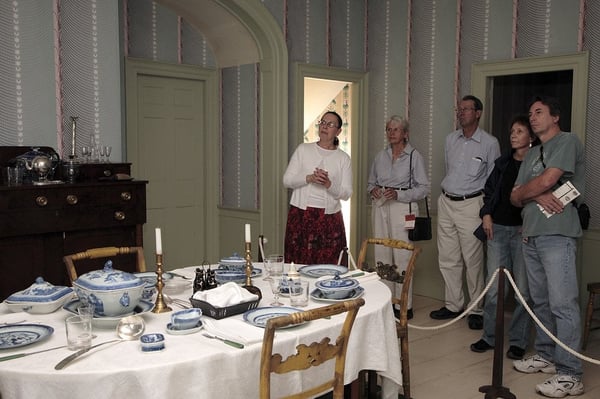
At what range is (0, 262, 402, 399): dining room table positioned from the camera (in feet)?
5.70

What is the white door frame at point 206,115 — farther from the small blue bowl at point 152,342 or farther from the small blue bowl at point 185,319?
the small blue bowl at point 152,342

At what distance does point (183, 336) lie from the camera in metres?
2.05

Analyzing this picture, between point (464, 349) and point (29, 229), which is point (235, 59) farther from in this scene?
point (464, 349)

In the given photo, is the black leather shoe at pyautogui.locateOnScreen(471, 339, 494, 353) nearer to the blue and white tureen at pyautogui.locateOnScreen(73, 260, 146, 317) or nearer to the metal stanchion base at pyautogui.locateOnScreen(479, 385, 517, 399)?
the metal stanchion base at pyautogui.locateOnScreen(479, 385, 517, 399)

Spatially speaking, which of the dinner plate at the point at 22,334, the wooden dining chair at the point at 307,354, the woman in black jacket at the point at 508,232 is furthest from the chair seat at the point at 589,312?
the dinner plate at the point at 22,334

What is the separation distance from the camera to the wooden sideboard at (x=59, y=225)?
3.55 metres

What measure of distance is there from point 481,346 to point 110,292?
2900mm

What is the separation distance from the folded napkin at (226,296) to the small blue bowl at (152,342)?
35 cm

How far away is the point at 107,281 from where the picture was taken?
213 cm

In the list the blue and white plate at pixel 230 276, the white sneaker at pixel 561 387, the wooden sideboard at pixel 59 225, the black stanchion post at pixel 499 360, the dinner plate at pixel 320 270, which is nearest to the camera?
the blue and white plate at pixel 230 276

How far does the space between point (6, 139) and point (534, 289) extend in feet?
11.3

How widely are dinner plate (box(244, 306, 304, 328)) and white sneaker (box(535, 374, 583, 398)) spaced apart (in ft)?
6.22

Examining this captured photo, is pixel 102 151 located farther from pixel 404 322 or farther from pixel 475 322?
pixel 475 322

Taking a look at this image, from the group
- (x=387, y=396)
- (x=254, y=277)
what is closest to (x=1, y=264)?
(x=254, y=277)
